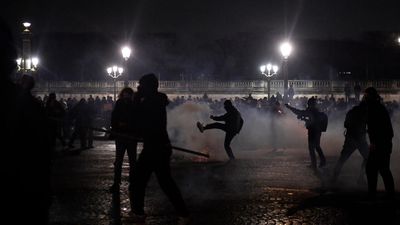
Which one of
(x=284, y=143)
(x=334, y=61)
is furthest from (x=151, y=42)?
(x=284, y=143)

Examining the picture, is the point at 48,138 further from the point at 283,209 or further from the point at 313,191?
the point at 313,191

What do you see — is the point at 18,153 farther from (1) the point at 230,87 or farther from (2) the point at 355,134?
(1) the point at 230,87

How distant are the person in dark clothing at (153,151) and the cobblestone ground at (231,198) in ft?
1.37

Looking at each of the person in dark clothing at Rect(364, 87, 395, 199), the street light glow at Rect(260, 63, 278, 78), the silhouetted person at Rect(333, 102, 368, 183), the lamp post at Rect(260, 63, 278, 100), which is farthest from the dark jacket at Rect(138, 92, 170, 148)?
the street light glow at Rect(260, 63, 278, 78)

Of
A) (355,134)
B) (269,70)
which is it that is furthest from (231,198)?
(269,70)

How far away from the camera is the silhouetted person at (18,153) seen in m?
2.45

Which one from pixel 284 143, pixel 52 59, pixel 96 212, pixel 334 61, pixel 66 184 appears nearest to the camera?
pixel 96 212

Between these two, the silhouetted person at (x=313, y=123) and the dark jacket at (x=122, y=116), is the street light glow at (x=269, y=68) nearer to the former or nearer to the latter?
the silhouetted person at (x=313, y=123)

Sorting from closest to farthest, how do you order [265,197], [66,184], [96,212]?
[96,212] < [265,197] < [66,184]

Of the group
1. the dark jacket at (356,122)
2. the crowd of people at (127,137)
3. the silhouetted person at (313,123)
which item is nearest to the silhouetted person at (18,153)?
the crowd of people at (127,137)

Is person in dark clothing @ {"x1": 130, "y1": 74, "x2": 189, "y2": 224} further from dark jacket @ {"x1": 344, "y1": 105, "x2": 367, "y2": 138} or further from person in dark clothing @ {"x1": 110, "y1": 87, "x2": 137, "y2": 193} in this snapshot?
dark jacket @ {"x1": 344, "y1": 105, "x2": 367, "y2": 138}

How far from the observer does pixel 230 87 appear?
4888cm

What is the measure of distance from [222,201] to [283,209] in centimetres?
112

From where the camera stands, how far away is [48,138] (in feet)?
8.77
